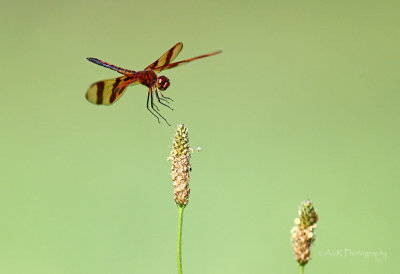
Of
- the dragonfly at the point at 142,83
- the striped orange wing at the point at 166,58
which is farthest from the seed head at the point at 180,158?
the striped orange wing at the point at 166,58

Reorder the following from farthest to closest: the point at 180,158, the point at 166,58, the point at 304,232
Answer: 1. the point at 166,58
2. the point at 180,158
3. the point at 304,232

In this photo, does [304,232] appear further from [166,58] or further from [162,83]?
[166,58]

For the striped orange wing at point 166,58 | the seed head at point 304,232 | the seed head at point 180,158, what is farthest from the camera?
the striped orange wing at point 166,58

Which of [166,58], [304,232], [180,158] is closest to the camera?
[304,232]

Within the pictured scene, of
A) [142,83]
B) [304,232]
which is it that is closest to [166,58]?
[142,83]

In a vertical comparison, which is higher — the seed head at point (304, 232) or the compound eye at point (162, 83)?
the compound eye at point (162, 83)

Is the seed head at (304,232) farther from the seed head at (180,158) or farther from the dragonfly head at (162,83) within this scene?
the dragonfly head at (162,83)

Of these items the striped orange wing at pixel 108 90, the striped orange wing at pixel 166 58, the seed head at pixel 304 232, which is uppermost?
the striped orange wing at pixel 166 58

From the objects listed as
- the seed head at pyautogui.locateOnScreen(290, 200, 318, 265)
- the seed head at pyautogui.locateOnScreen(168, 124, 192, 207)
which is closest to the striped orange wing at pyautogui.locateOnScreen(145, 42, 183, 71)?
the seed head at pyautogui.locateOnScreen(168, 124, 192, 207)
